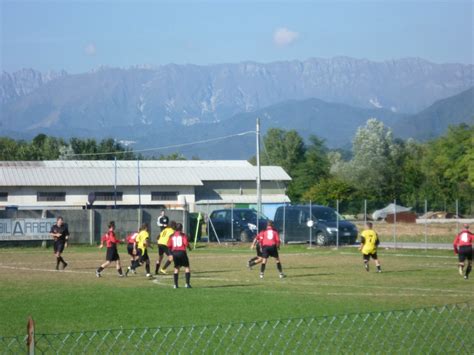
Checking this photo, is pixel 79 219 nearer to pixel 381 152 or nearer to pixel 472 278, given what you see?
pixel 472 278

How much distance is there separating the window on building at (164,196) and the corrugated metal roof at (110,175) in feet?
3.23

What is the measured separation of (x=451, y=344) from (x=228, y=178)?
7618cm

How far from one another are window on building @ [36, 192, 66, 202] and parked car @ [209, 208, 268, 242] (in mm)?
31342

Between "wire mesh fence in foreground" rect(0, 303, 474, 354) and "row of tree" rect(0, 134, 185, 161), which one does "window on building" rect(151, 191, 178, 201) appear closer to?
"row of tree" rect(0, 134, 185, 161)

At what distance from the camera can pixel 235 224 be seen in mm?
46188

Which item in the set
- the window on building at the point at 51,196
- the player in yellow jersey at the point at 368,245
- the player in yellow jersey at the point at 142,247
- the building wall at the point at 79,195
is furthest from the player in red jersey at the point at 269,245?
the window on building at the point at 51,196

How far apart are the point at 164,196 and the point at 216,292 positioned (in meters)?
57.5

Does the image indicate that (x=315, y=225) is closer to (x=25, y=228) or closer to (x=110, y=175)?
(x=25, y=228)

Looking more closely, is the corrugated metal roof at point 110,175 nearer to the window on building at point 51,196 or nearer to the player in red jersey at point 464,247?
the window on building at point 51,196

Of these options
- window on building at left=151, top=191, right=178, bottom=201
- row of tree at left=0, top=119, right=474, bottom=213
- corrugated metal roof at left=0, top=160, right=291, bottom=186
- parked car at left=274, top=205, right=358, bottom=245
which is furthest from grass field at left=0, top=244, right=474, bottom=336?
row of tree at left=0, top=119, right=474, bottom=213

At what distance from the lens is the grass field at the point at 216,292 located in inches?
687

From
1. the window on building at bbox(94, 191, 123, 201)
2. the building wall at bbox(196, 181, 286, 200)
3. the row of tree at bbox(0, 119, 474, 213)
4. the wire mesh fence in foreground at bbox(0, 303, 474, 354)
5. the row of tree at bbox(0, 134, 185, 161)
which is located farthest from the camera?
the row of tree at bbox(0, 134, 185, 161)

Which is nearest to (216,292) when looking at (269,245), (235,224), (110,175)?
(269,245)

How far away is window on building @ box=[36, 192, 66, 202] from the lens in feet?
245
